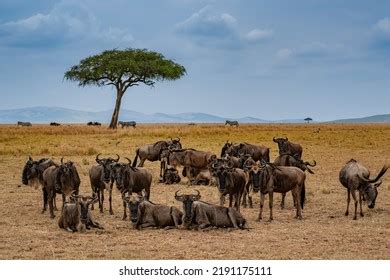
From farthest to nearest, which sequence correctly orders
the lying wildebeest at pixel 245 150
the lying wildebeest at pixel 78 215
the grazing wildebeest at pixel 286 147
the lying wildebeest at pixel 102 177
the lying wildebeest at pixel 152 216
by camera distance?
the grazing wildebeest at pixel 286 147, the lying wildebeest at pixel 245 150, the lying wildebeest at pixel 102 177, the lying wildebeest at pixel 152 216, the lying wildebeest at pixel 78 215

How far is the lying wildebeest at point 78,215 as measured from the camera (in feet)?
44.4

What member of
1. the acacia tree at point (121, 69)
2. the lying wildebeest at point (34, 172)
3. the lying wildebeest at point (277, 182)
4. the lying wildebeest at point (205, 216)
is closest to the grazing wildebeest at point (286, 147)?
the lying wildebeest at point (277, 182)

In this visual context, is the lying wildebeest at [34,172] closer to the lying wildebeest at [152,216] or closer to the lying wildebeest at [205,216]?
the lying wildebeest at [152,216]

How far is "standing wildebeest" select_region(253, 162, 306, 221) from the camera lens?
14.9 metres

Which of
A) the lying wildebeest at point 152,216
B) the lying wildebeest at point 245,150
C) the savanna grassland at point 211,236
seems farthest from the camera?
the lying wildebeest at point 245,150

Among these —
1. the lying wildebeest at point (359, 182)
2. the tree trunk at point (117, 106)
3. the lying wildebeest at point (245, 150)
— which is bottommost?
the lying wildebeest at point (359, 182)

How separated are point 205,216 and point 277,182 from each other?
2338 millimetres

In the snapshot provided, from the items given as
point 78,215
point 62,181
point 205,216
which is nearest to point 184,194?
point 205,216

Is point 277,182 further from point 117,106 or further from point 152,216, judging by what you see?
point 117,106

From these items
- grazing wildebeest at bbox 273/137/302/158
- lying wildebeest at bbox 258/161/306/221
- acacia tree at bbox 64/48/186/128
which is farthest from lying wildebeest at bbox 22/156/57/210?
acacia tree at bbox 64/48/186/128

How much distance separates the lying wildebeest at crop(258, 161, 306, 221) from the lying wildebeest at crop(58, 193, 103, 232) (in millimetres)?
3826

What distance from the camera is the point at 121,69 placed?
71.0 metres

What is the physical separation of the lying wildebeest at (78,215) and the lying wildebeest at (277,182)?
3826 mm
